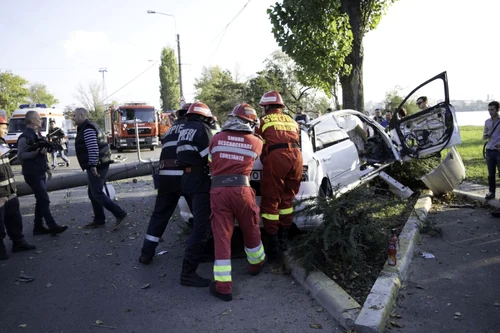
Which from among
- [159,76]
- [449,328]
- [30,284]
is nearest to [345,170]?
[449,328]

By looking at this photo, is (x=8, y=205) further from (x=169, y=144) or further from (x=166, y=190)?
(x=169, y=144)

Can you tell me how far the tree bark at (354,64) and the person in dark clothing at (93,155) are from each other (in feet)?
19.1

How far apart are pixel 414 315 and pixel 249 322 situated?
142cm

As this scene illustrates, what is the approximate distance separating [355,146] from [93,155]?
420 cm

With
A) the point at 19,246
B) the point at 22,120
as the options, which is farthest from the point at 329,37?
the point at 22,120

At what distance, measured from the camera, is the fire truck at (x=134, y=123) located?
22.5m

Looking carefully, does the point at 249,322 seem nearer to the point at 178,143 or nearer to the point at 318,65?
the point at 178,143

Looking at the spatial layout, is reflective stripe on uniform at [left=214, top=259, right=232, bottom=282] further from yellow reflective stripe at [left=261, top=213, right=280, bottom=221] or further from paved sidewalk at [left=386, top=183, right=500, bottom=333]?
paved sidewalk at [left=386, top=183, right=500, bottom=333]

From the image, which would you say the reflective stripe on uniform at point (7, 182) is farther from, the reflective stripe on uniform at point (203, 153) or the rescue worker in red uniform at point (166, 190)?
the reflective stripe on uniform at point (203, 153)

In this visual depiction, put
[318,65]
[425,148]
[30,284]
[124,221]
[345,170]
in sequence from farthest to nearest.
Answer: [318,65], [425,148], [124,221], [345,170], [30,284]

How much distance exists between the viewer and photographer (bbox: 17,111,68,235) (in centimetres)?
584

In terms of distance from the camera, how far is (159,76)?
66812mm

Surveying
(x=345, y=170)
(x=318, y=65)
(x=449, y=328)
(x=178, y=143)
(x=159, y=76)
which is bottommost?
(x=449, y=328)

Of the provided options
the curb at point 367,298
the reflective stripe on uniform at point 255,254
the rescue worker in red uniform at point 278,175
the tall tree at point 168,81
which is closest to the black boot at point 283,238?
the rescue worker in red uniform at point 278,175
